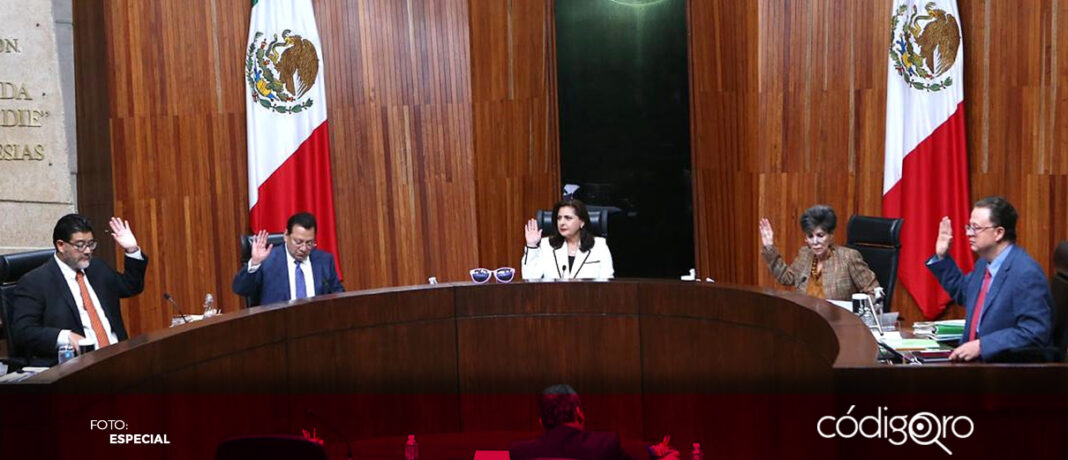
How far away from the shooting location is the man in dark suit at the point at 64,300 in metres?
4.77

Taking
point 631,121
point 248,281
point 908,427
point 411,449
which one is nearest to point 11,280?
point 248,281

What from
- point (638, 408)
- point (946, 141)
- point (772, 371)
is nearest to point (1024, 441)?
point (772, 371)

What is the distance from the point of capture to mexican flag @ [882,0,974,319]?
23.1 ft

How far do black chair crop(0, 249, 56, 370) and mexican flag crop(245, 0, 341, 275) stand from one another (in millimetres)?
2036

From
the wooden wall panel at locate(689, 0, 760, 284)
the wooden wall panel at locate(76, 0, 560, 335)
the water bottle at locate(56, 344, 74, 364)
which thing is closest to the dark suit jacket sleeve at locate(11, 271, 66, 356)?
the water bottle at locate(56, 344, 74, 364)

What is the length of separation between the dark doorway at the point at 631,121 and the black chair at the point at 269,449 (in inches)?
221

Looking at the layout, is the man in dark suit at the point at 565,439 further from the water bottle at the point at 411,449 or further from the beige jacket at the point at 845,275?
the beige jacket at the point at 845,275

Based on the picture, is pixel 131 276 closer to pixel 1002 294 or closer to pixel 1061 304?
pixel 1002 294

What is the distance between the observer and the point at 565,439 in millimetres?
3283

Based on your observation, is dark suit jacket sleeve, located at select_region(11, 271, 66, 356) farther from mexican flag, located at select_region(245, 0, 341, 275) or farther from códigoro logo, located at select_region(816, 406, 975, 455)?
códigoro logo, located at select_region(816, 406, 975, 455)

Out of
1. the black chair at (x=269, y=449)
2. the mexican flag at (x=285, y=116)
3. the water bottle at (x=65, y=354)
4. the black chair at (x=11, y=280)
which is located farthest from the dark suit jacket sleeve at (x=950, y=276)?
the mexican flag at (x=285, y=116)

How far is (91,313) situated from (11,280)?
0.38 meters

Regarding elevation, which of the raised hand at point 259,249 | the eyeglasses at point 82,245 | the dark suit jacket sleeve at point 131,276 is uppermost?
the eyeglasses at point 82,245

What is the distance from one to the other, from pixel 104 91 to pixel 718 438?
4.27m
